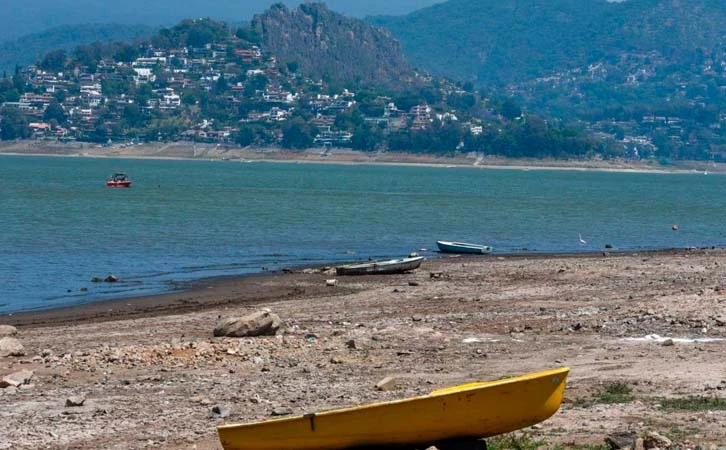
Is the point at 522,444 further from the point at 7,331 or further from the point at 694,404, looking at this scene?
the point at 7,331

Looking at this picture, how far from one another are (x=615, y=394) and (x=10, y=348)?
9482 millimetres

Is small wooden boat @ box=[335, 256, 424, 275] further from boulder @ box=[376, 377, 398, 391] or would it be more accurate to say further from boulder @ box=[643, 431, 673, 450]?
boulder @ box=[643, 431, 673, 450]

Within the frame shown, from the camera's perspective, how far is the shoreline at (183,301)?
88.6 feet

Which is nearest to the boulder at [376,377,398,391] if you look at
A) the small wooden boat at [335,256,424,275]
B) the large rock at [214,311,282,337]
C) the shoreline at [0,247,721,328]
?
the large rock at [214,311,282,337]

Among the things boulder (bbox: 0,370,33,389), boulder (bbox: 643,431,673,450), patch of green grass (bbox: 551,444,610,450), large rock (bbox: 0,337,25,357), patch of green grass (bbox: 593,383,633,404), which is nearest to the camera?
boulder (bbox: 643,431,673,450)

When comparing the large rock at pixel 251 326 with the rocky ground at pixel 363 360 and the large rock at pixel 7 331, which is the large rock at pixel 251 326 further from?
the large rock at pixel 7 331

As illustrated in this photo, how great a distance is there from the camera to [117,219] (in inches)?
2510

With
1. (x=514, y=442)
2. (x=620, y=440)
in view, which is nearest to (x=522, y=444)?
(x=514, y=442)

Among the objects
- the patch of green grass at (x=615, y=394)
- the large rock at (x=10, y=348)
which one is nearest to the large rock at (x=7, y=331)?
the large rock at (x=10, y=348)

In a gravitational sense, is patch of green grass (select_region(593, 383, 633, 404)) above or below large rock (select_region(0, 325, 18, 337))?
above

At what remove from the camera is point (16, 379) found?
641 inches

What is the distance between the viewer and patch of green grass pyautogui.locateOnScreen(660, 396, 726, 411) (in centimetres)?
1354

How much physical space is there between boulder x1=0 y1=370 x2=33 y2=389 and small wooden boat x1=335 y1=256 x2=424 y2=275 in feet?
62.1

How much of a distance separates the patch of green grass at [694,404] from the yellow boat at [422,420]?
252 centimetres
